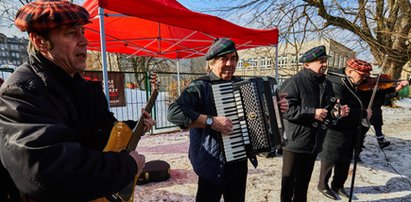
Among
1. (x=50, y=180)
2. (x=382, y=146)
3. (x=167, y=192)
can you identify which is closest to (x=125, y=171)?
(x=50, y=180)

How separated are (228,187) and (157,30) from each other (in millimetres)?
4602

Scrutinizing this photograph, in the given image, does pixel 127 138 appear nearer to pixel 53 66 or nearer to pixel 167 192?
pixel 53 66

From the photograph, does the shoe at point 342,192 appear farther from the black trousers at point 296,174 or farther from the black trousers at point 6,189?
the black trousers at point 6,189

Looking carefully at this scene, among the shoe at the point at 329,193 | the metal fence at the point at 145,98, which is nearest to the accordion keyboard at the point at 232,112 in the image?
the shoe at the point at 329,193

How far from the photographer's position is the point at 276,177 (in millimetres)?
3746

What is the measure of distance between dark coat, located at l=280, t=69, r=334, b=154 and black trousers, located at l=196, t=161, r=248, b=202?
2.34 feet

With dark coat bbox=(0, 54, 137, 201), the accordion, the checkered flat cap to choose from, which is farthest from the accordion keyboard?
the checkered flat cap

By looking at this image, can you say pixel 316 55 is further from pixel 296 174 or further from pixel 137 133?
pixel 137 133

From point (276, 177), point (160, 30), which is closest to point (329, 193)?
point (276, 177)

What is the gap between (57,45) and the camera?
1005 millimetres

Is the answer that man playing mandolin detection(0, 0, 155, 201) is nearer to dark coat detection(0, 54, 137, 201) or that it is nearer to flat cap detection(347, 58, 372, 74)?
dark coat detection(0, 54, 137, 201)

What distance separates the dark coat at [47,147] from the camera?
2.48 ft

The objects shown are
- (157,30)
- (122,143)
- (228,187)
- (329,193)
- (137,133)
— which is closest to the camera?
(122,143)

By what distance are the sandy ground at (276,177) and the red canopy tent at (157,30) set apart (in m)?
1.74
